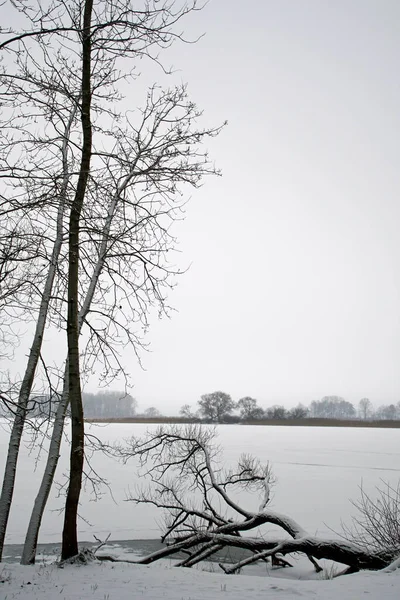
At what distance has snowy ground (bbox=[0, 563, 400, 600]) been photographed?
6.15 m

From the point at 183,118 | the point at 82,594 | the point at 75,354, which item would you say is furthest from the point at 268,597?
the point at 183,118

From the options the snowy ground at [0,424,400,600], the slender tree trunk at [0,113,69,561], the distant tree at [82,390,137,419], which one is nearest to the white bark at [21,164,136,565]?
the slender tree trunk at [0,113,69,561]

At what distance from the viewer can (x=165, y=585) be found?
6.86 metres

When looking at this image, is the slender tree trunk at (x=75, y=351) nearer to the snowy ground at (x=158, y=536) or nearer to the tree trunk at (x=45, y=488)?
the snowy ground at (x=158, y=536)

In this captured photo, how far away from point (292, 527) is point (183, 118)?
8.00 metres

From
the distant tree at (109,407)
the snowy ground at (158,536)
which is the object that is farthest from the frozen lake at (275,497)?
the distant tree at (109,407)

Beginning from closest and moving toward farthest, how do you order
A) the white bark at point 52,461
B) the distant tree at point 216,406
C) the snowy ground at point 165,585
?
the snowy ground at point 165,585 < the white bark at point 52,461 < the distant tree at point 216,406

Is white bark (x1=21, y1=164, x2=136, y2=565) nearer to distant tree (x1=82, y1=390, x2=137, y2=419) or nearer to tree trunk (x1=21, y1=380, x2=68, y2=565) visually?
tree trunk (x1=21, y1=380, x2=68, y2=565)

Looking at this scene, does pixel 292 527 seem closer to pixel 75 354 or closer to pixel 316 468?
pixel 75 354

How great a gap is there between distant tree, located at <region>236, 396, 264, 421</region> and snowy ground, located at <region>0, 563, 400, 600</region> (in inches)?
4294

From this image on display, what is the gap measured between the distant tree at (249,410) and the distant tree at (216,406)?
19.0 ft

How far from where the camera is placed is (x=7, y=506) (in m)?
10.0

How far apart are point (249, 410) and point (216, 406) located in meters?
11.2

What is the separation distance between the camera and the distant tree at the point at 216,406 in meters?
108
